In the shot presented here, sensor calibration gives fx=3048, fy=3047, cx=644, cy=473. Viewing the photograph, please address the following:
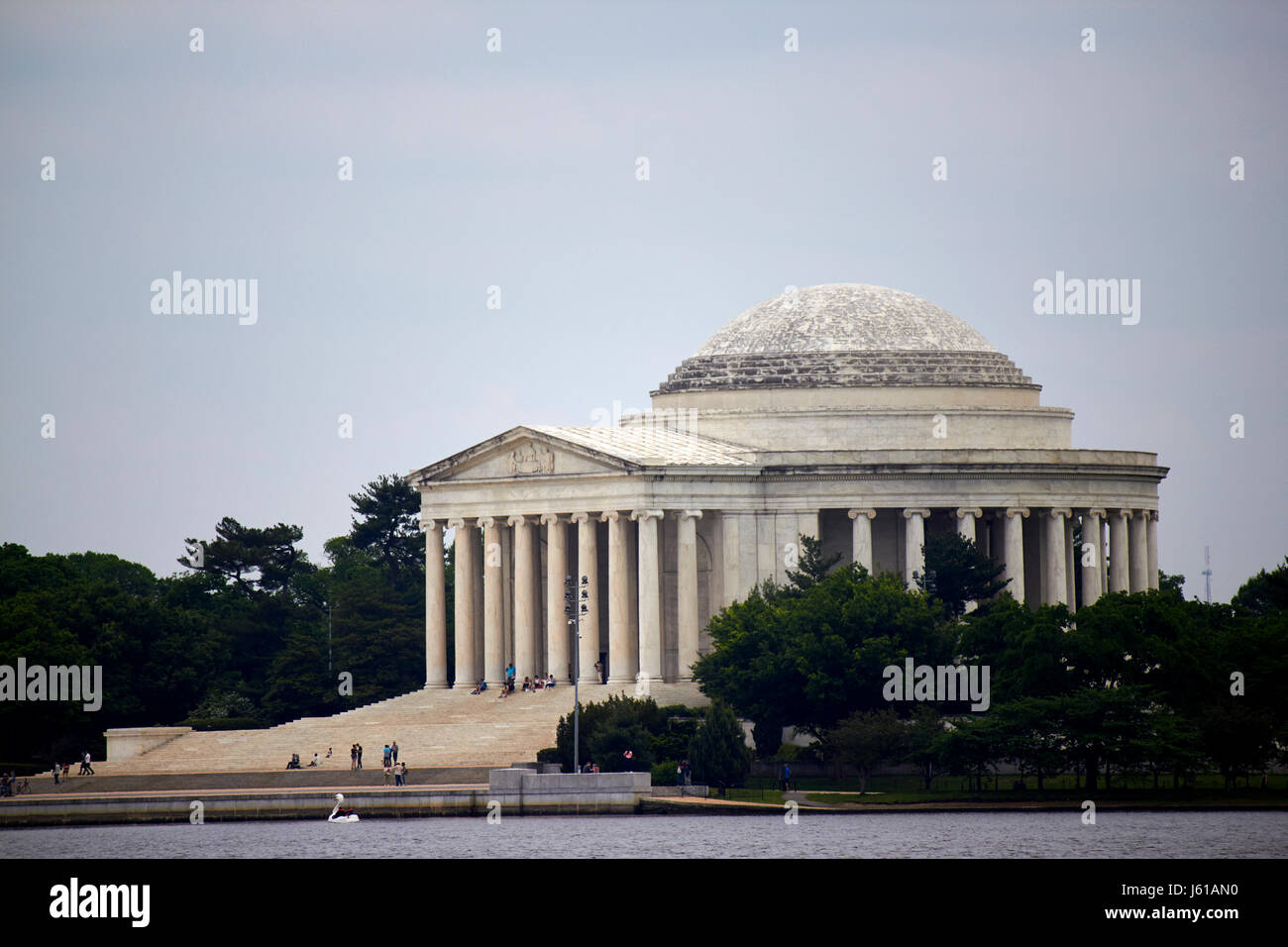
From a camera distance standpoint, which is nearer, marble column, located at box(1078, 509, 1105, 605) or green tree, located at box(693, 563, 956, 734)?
green tree, located at box(693, 563, 956, 734)

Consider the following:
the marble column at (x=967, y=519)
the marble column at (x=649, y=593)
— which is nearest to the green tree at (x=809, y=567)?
the marble column at (x=649, y=593)

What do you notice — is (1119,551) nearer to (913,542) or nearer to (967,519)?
(967,519)

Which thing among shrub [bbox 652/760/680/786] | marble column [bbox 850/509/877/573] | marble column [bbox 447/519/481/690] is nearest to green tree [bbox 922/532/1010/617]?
marble column [bbox 850/509/877/573]

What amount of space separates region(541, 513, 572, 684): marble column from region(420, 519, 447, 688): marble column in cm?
818

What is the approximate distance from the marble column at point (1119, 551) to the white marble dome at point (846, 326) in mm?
11437

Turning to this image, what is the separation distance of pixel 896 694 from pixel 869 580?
28.0 ft

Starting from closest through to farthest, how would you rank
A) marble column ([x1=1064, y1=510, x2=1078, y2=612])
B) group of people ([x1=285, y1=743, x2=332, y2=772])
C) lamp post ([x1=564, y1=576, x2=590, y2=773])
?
lamp post ([x1=564, y1=576, x2=590, y2=773]), group of people ([x1=285, y1=743, x2=332, y2=772]), marble column ([x1=1064, y1=510, x2=1078, y2=612])

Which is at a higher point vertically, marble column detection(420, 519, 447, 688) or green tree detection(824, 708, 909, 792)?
marble column detection(420, 519, 447, 688)

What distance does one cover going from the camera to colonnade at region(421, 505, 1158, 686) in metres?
149

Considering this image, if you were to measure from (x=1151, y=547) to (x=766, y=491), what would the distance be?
22.5 metres

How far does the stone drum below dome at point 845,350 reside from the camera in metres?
157

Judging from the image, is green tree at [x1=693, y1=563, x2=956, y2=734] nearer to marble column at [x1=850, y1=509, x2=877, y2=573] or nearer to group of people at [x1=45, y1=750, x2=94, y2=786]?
marble column at [x1=850, y1=509, x2=877, y2=573]

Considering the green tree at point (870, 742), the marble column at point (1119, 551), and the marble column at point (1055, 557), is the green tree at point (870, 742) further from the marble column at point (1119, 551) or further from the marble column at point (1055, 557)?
the marble column at point (1119, 551)
